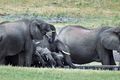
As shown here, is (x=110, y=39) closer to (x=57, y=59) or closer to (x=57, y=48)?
(x=57, y=48)

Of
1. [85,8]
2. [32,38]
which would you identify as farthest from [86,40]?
[85,8]

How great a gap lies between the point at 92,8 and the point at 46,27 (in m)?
24.8

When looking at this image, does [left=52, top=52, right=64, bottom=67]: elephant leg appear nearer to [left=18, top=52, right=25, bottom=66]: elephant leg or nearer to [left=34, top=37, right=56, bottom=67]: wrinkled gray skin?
[left=34, top=37, right=56, bottom=67]: wrinkled gray skin

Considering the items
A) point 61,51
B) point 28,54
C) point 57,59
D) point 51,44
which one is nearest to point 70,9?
point 61,51

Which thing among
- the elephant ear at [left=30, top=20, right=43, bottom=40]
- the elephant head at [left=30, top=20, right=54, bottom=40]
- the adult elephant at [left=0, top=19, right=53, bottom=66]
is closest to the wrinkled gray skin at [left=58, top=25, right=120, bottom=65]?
the elephant head at [left=30, top=20, right=54, bottom=40]

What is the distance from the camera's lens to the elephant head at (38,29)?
1664 centimetres

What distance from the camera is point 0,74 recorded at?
42.0 feet

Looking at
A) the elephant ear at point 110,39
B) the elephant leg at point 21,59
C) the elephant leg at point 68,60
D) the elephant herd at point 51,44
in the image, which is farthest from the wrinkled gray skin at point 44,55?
the elephant ear at point 110,39

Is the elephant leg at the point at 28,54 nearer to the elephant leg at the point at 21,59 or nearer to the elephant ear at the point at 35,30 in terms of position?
the elephant leg at the point at 21,59

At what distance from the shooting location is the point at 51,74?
13.0 m

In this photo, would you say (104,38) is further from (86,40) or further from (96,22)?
(96,22)

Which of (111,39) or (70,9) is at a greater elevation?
(111,39)

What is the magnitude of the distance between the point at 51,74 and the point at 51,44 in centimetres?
475

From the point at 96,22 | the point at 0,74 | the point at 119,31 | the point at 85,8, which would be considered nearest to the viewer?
the point at 0,74
